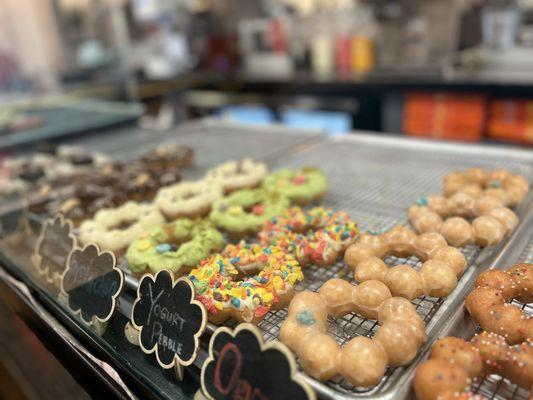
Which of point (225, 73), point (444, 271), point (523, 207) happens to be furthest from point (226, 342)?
point (225, 73)

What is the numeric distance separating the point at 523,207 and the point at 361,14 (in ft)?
16.2

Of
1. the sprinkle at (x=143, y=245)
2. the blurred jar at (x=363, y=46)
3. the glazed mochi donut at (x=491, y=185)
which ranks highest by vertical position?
the blurred jar at (x=363, y=46)

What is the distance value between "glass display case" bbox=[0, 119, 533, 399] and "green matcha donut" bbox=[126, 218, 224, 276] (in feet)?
0.29

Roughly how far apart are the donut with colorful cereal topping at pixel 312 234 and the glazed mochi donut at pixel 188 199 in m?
0.44

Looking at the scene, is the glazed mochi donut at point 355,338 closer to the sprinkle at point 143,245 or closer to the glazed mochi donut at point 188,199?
the sprinkle at point 143,245

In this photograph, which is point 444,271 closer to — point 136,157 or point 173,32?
point 136,157

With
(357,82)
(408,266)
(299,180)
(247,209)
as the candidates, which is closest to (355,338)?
(408,266)

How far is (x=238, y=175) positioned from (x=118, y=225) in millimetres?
713

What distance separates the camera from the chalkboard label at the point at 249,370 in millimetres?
985

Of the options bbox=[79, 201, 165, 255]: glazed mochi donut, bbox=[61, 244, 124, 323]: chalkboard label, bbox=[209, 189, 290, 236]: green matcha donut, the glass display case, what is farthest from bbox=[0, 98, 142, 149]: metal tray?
bbox=[61, 244, 124, 323]: chalkboard label

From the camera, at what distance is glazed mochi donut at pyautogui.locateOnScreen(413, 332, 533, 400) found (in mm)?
1021

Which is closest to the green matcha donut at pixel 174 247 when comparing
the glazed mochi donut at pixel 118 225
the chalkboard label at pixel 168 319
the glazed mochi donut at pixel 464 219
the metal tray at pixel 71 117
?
the glazed mochi donut at pixel 118 225

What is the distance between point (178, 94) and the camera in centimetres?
734

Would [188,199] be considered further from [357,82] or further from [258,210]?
[357,82]
